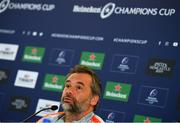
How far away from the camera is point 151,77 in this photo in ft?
16.2

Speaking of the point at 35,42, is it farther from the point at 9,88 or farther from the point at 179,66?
the point at 179,66

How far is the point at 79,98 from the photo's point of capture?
136 inches

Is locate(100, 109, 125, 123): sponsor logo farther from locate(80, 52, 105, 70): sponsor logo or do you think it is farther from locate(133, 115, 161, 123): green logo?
locate(80, 52, 105, 70): sponsor logo

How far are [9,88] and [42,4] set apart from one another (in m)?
1.20

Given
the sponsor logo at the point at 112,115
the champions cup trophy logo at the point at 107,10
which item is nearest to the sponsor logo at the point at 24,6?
the champions cup trophy logo at the point at 107,10

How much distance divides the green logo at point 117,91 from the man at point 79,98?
1.58 meters

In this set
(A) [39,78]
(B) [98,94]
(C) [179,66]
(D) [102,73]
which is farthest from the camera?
(A) [39,78]

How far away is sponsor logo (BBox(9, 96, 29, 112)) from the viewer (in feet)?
18.7

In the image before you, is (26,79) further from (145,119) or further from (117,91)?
(145,119)

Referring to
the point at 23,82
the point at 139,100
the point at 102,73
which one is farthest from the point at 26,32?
the point at 139,100

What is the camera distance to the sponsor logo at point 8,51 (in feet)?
19.5

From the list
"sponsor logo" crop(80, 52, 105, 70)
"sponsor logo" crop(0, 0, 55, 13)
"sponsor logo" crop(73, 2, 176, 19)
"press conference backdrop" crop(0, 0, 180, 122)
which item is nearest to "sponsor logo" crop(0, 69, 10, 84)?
"press conference backdrop" crop(0, 0, 180, 122)

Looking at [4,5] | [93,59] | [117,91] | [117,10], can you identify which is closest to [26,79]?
[93,59]

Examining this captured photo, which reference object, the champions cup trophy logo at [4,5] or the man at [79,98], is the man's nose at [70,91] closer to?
the man at [79,98]
